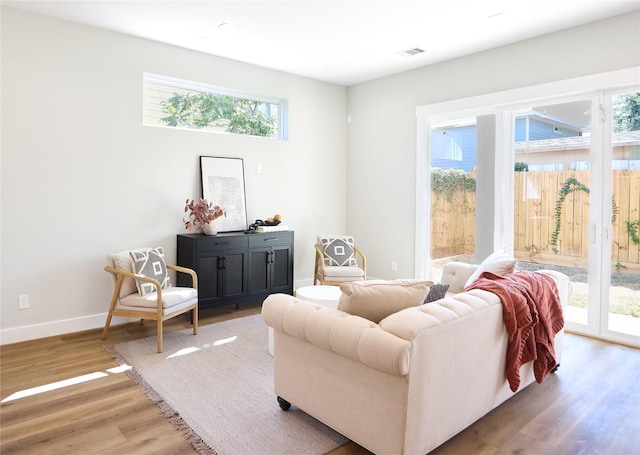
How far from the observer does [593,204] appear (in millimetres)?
3924

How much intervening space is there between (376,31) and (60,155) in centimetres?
307

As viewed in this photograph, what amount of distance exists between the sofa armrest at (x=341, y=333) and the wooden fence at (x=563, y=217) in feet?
9.73

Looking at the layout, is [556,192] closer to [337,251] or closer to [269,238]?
[337,251]

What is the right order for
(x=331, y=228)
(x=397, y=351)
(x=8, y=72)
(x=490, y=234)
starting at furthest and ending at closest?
1. (x=331, y=228)
2. (x=490, y=234)
3. (x=8, y=72)
4. (x=397, y=351)

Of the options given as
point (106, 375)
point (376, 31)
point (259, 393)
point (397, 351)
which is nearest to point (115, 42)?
point (376, 31)

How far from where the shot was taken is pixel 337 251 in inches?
205

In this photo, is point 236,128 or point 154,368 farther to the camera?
point 236,128

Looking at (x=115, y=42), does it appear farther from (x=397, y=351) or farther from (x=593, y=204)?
(x=593, y=204)

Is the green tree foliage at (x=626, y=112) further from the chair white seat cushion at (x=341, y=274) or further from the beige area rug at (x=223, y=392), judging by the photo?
the beige area rug at (x=223, y=392)

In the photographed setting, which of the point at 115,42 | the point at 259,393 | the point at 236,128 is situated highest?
the point at 115,42

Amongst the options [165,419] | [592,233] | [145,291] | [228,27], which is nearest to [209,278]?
[145,291]

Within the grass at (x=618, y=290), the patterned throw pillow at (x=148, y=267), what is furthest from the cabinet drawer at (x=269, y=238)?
the grass at (x=618, y=290)

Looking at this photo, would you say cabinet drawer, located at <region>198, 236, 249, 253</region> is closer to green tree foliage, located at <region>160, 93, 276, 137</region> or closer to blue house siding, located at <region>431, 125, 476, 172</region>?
green tree foliage, located at <region>160, 93, 276, 137</region>

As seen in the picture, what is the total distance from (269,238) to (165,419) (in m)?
2.65
